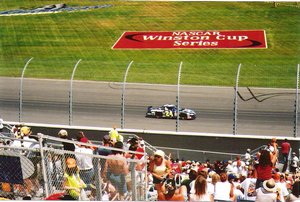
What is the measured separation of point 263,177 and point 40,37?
1788 cm

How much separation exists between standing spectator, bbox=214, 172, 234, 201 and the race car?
32.1 feet

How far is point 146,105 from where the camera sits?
19.0m

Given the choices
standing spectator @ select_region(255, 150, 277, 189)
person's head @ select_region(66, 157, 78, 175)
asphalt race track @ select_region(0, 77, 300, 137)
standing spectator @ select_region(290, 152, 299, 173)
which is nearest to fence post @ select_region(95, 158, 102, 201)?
person's head @ select_region(66, 157, 78, 175)

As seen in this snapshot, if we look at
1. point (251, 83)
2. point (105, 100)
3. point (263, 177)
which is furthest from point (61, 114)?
point (263, 177)

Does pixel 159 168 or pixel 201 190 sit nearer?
pixel 201 190

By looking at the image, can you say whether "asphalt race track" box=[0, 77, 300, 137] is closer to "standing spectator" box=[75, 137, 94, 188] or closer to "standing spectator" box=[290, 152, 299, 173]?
"standing spectator" box=[290, 152, 299, 173]

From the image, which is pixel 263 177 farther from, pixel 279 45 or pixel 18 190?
pixel 279 45

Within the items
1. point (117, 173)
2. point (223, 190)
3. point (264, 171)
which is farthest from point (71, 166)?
point (264, 171)

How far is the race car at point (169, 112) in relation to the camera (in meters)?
17.7

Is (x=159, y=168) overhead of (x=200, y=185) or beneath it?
beneath

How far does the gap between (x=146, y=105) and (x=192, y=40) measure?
7.46 m

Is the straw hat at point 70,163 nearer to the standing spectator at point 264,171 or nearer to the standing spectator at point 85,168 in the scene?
the standing spectator at point 85,168

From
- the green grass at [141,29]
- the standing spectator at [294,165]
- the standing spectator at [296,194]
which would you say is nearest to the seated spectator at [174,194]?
the standing spectator at [296,194]

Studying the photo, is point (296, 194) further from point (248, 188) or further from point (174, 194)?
point (248, 188)
